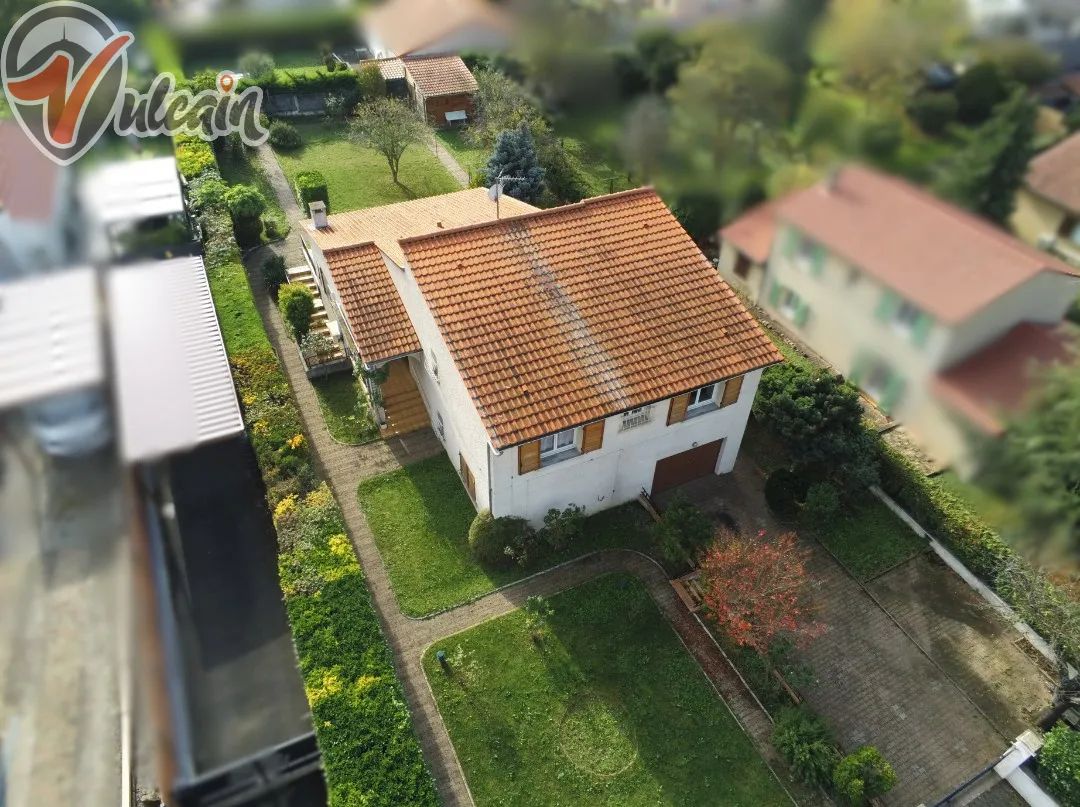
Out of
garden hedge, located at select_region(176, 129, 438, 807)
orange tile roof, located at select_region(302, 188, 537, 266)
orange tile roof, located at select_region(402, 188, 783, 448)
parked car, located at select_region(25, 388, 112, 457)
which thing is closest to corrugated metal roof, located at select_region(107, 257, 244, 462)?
parked car, located at select_region(25, 388, 112, 457)

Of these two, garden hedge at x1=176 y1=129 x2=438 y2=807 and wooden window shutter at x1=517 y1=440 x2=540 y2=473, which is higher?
wooden window shutter at x1=517 y1=440 x2=540 y2=473

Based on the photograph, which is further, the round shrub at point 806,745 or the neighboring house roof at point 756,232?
the round shrub at point 806,745

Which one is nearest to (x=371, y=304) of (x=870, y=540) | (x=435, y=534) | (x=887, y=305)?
(x=435, y=534)

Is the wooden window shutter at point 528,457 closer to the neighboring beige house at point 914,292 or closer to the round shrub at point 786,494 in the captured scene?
the round shrub at point 786,494

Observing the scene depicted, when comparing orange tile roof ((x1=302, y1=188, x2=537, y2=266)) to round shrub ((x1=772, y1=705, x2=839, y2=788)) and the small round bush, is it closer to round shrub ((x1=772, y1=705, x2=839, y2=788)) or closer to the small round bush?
the small round bush

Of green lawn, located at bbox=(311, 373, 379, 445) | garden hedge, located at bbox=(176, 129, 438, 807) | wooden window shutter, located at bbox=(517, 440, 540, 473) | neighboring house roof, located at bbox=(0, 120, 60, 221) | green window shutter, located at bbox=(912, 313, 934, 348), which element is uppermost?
green window shutter, located at bbox=(912, 313, 934, 348)

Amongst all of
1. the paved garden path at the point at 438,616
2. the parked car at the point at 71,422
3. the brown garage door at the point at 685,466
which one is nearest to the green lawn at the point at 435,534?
the paved garden path at the point at 438,616

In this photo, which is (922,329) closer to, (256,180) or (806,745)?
(806,745)
